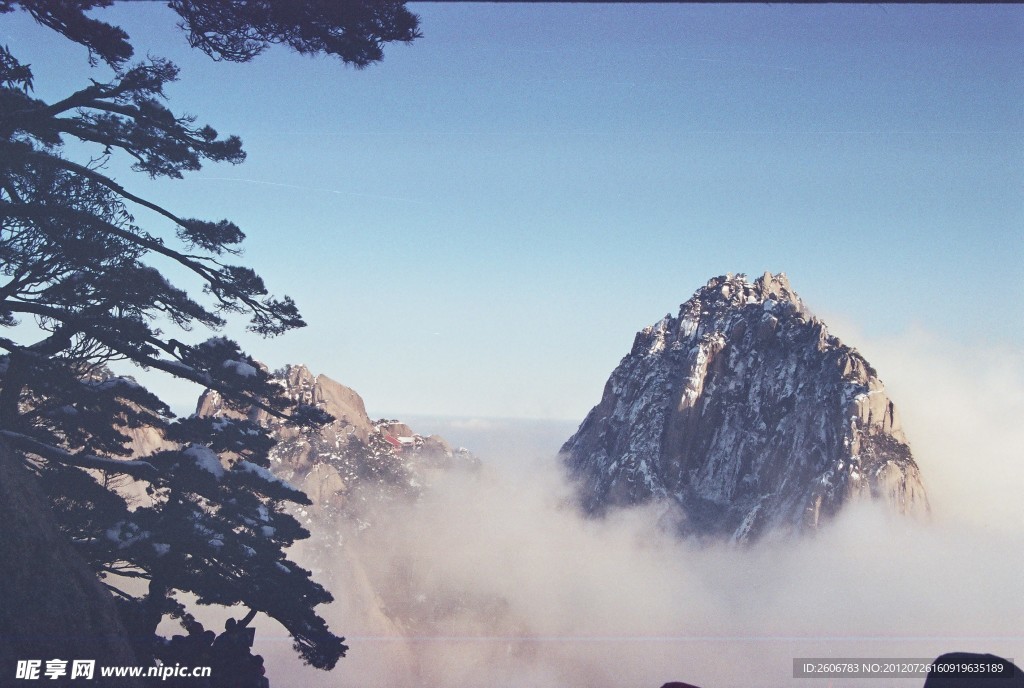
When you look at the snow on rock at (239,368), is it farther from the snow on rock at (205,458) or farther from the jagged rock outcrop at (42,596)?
the jagged rock outcrop at (42,596)

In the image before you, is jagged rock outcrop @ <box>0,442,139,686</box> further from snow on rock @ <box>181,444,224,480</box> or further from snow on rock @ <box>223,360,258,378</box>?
snow on rock @ <box>223,360,258,378</box>

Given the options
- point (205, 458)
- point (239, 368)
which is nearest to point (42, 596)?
point (205, 458)

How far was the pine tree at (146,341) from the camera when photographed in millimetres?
18938

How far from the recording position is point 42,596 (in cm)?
1509

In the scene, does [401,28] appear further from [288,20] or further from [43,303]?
[43,303]

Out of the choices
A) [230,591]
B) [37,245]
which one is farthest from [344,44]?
[230,591]

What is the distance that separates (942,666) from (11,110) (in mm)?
22382

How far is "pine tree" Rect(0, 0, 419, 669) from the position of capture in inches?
746

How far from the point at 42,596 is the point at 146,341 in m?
7.24

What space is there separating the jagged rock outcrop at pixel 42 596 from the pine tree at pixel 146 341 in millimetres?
2233

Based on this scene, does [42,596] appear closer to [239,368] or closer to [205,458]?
[205,458]

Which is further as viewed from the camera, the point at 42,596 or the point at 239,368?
the point at 239,368

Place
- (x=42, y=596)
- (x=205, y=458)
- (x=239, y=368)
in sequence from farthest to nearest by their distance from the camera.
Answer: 1. (x=239, y=368)
2. (x=205, y=458)
3. (x=42, y=596)

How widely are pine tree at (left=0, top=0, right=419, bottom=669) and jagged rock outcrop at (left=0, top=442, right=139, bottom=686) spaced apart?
2233 millimetres
